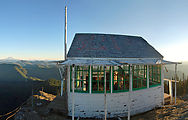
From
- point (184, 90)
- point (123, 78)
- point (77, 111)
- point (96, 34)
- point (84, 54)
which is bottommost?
point (184, 90)

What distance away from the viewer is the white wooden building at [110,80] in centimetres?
602

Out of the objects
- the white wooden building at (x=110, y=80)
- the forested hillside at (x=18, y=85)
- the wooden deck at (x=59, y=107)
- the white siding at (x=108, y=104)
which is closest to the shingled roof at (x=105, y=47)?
the white wooden building at (x=110, y=80)

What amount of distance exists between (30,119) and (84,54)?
222 inches

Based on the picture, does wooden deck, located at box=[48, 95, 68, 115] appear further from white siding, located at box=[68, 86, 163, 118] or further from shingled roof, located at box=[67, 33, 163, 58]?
shingled roof, located at box=[67, 33, 163, 58]

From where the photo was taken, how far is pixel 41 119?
6.00m

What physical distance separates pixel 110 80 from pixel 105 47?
269cm

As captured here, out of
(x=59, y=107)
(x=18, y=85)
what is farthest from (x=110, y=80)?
(x=18, y=85)

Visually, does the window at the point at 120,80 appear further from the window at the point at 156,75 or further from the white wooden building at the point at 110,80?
the window at the point at 156,75

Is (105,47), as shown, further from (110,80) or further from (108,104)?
(108,104)

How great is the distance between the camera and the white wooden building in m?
6.02

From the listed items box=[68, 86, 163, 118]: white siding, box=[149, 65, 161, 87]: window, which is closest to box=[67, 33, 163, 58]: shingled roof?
box=[149, 65, 161, 87]: window

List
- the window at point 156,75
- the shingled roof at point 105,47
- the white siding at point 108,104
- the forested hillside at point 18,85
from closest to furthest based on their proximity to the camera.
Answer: the white siding at point 108,104 < the shingled roof at point 105,47 < the window at point 156,75 < the forested hillside at point 18,85

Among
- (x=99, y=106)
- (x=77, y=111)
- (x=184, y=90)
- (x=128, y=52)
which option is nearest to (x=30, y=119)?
(x=77, y=111)

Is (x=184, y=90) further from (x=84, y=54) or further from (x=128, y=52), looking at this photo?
(x=84, y=54)
